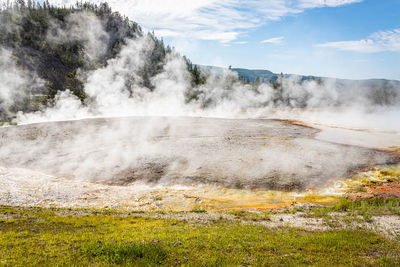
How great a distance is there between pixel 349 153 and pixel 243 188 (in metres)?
11.6

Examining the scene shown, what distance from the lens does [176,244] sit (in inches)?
303

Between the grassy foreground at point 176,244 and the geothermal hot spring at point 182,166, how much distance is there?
3734 millimetres

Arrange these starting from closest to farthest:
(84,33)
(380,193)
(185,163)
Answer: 1. (380,193)
2. (185,163)
3. (84,33)

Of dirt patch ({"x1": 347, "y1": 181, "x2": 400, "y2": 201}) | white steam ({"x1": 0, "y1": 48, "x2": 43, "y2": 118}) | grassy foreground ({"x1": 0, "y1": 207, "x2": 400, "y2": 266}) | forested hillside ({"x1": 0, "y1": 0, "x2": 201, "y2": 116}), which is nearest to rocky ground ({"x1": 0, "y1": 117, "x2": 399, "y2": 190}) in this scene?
dirt patch ({"x1": 347, "y1": 181, "x2": 400, "y2": 201})

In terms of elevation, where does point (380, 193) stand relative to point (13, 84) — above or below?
below

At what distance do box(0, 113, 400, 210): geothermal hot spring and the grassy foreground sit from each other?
3734 millimetres

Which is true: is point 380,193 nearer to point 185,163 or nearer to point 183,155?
point 185,163

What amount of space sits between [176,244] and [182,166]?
10.8 metres

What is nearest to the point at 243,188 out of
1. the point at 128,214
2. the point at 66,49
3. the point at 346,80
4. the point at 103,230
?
the point at 128,214

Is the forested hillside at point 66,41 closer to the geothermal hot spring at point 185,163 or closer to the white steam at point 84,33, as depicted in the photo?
the white steam at point 84,33

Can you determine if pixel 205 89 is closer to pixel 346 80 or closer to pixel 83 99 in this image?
pixel 83 99

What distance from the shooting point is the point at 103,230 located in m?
9.16

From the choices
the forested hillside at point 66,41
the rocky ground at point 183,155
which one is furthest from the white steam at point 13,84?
the rocky ground at point 183,155

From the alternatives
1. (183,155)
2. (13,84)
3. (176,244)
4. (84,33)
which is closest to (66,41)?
(84,33)
